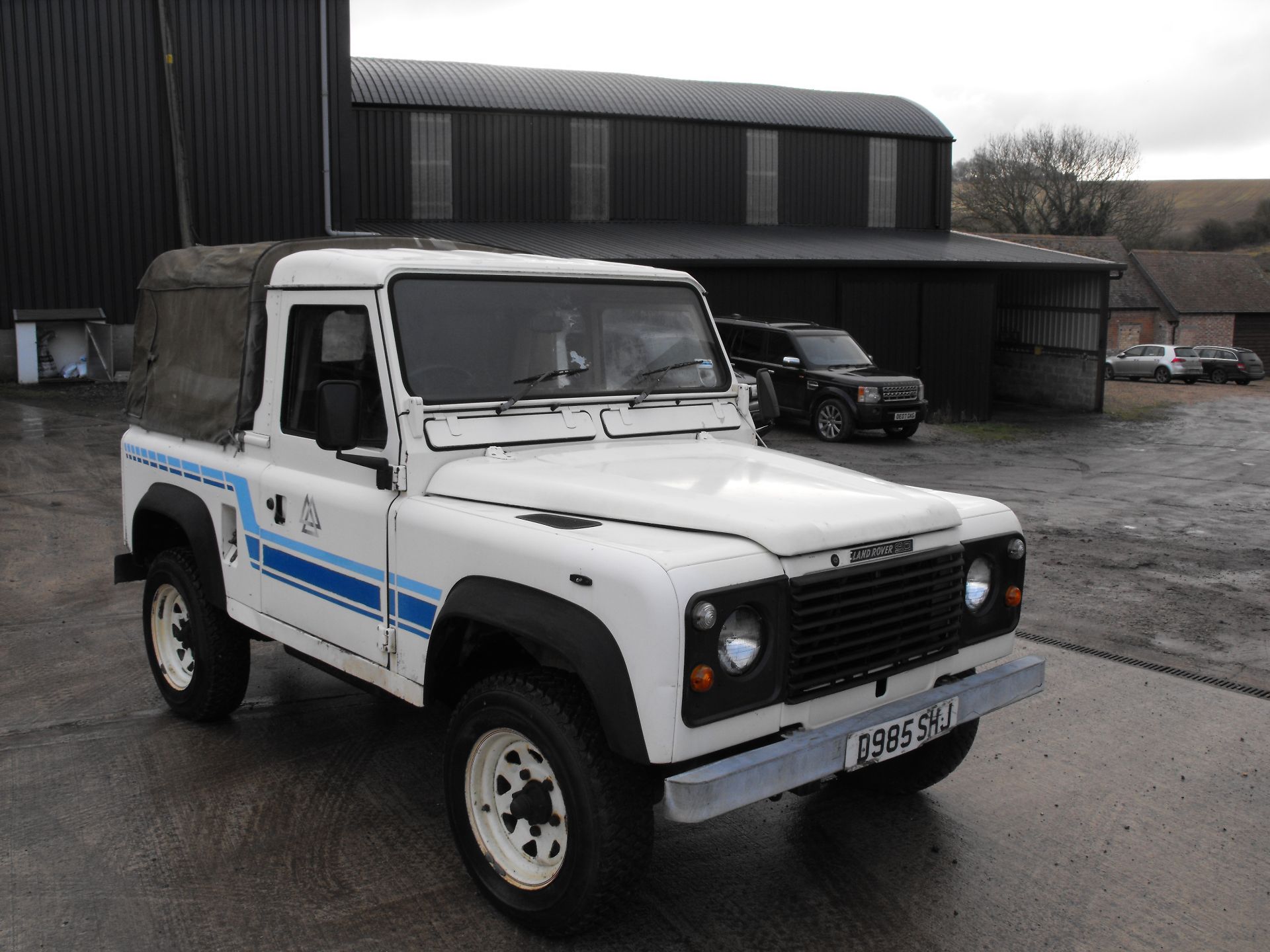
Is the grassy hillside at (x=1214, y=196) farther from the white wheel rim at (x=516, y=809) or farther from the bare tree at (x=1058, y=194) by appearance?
the white wheel rim at (x=516, y=809)

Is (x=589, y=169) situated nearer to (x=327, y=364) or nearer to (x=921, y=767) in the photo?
(x=327, y=364)

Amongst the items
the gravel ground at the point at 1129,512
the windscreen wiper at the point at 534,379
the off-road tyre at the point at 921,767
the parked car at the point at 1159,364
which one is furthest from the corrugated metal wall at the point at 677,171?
the off-road tyre at the point at 921,767

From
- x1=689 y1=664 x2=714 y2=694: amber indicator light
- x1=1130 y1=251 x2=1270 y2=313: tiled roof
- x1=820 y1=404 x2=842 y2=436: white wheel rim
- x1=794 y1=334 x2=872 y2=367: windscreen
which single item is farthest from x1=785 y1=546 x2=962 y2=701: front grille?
x1=1130 y1=251 x2=1270 y2=313: tiled roof

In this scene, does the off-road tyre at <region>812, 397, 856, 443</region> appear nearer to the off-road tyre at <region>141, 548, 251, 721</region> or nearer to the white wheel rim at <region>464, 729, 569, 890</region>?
the off-road tyre at <region>141, 548, 251, 721</region>

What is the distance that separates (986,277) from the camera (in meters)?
25.8

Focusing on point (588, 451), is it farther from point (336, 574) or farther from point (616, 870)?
point (616, 870)

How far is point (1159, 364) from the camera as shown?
125 ft

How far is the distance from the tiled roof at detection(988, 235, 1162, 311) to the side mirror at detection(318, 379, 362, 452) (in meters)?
43.4

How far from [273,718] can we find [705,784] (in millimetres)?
3258

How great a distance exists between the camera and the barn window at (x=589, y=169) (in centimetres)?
2689

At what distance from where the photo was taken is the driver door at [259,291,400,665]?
14.3 ft

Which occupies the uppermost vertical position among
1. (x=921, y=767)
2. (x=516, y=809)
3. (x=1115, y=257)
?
(x=1115, y=257)

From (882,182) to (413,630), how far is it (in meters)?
29.1

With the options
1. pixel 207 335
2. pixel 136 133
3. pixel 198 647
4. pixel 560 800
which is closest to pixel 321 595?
pixel 198 647
